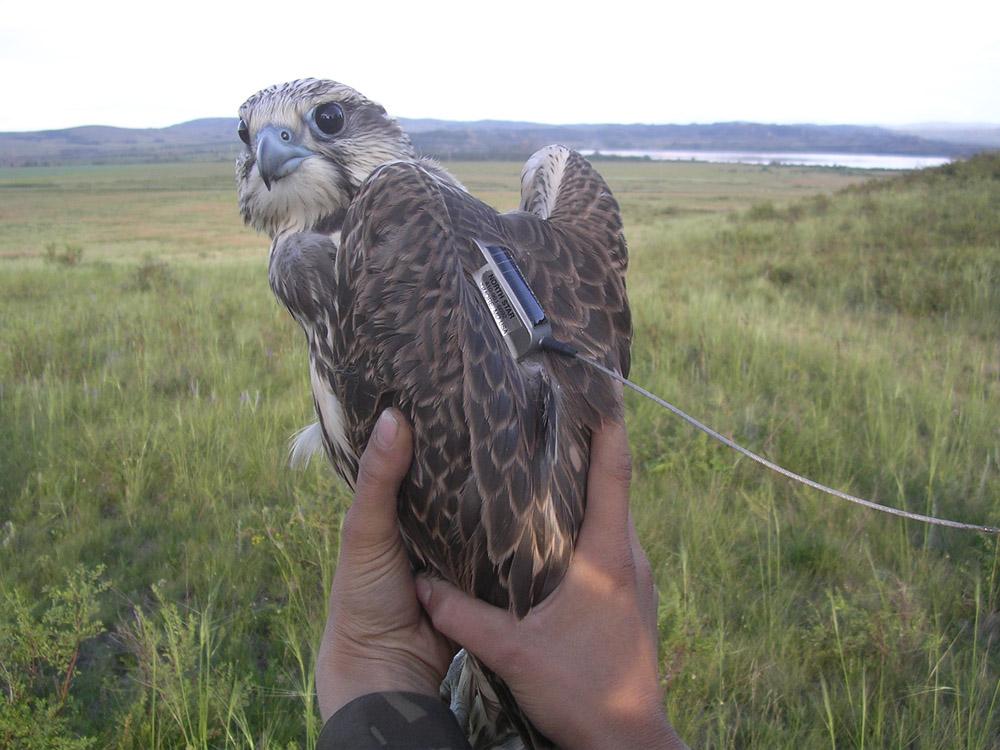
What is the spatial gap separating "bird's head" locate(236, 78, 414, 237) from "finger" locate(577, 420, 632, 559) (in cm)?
123

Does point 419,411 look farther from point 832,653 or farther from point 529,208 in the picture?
point 832,653

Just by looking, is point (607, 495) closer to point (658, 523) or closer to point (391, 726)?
point (391, 726)

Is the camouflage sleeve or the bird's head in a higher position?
the bird's head

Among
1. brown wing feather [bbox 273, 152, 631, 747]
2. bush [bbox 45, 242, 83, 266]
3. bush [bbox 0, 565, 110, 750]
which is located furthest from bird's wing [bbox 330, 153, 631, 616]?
bush [bbox 45, 242, 83, 266]

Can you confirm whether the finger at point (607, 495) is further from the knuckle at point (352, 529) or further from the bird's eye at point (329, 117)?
the bird's eye at point (329, 117)

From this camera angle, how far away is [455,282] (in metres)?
1.47

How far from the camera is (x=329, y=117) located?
2283mm

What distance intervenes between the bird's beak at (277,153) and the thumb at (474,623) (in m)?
1.39


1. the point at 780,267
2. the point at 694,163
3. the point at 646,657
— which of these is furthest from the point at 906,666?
the point at 694,163

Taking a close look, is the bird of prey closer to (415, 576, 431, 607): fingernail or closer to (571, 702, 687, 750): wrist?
(415, 576, 431, 607): fingernail

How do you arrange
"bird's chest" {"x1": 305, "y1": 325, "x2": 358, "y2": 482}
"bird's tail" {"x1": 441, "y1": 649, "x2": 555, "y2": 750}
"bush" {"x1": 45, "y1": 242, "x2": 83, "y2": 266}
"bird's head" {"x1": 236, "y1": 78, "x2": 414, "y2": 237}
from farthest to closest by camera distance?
"bush" {"x1": 45, "y1": 242, "x2": 83, "y2": 266} → "bird's head" {"x1": 236, "y1": 78, "x2": 414, "y2": 237} → "bird's chest" {"x1": 305, "y1": 325, "x2": 358, "y2": 482} → "bird's tail" {"x1": 441, "y1": 649, "x2": 555, "y2": 750}

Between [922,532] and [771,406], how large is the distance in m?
1.33

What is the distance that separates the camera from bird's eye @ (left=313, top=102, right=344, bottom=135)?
89.2 inches

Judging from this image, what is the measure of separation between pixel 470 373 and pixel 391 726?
0.75 meters
